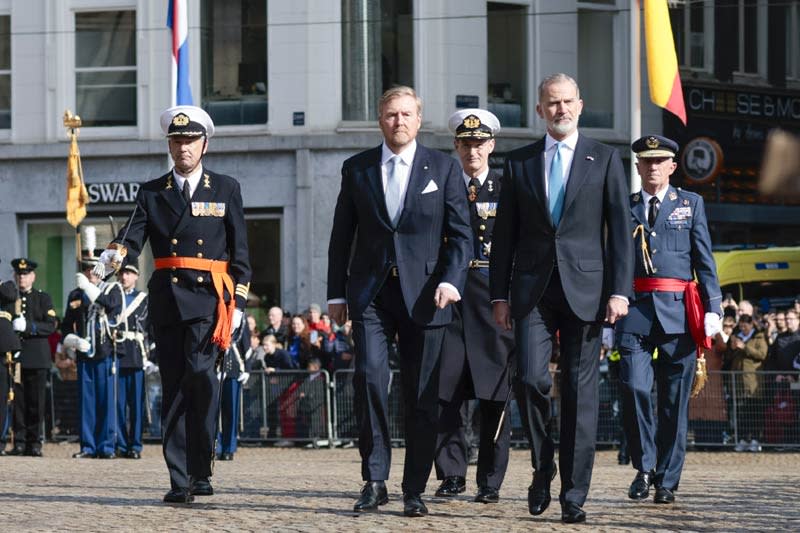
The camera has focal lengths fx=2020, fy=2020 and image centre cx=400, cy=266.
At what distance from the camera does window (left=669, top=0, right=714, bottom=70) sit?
3631 cm

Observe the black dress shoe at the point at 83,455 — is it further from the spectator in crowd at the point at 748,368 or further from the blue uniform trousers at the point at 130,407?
the spectator in crowd at the point at 748,368

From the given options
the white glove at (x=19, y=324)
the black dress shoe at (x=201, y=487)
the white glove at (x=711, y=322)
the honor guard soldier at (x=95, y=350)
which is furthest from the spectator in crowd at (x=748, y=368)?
the black dress shoe at (x=201, y=487)

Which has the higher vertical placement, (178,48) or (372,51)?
(372,51)

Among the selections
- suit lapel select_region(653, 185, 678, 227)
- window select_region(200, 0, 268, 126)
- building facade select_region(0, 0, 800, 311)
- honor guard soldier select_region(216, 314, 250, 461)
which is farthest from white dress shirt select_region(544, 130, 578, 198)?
window select_region(200, 0, 268, 126)

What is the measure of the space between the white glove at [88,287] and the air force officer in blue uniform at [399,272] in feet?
32.3

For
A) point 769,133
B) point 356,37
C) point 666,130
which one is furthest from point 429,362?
point 769,133

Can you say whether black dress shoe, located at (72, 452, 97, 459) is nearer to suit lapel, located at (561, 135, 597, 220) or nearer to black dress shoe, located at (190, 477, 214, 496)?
black dress shoe, located at (190, 477, 214, 496)

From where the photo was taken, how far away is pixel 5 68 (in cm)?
3403

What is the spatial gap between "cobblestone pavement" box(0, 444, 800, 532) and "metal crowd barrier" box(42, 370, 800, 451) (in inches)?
148

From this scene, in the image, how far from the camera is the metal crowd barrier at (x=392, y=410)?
20.9 meters

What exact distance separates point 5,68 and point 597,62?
10.1m

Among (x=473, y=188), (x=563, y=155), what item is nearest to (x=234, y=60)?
(x=473, y=188)

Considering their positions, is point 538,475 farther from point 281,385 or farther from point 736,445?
point 281,385

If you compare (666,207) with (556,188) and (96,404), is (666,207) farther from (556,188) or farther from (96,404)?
(96,404)
